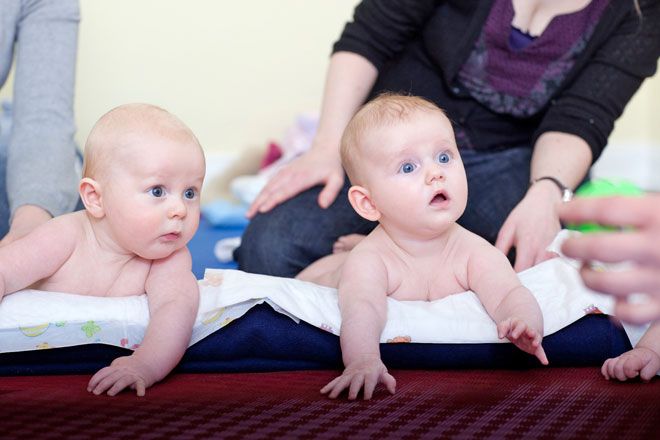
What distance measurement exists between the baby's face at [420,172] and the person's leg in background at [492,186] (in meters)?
0.34

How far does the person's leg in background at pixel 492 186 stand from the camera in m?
1.50

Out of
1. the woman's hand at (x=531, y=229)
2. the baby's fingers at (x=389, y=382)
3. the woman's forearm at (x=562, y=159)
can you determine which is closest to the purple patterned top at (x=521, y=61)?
the woman's forearm at (x=562, y=159)

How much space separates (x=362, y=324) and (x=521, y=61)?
0.69m

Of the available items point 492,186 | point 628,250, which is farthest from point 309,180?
point 628,250

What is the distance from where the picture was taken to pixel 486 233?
1500 mm

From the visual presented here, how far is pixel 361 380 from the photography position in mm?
974

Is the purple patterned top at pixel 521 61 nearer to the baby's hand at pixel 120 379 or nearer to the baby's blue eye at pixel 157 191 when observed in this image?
the baby's blue eye at pixel 157 191

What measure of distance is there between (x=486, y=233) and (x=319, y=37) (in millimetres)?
1261

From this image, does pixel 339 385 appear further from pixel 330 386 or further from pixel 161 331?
pixel 161 331

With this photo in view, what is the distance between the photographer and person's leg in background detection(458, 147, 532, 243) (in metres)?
1.50

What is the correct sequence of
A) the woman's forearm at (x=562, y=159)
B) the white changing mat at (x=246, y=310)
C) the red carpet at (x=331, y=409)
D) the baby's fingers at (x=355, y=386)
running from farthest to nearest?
the woman's forearm at (x=562, y=159), the white changing mat at (x=246, y=310), the baby's fingers at (x=355, y=386), the red carpet at (x=331, y=409)

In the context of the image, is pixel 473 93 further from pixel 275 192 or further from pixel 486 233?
pixel 275 192

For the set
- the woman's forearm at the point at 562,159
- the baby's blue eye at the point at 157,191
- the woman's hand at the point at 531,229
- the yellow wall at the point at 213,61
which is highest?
the yellow wall at the point at 213,61

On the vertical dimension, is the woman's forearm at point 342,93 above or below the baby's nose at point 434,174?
above
